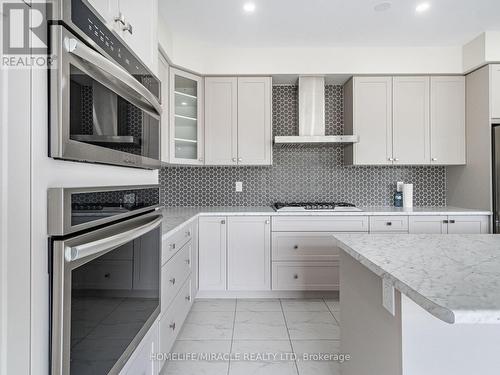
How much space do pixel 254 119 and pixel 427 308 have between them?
2722 mm

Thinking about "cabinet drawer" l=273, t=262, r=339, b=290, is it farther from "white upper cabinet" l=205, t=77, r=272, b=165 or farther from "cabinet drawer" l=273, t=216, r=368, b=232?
"white upper cabinet" l=205, t=77, r=272, b=165

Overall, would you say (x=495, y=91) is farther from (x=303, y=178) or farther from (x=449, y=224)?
(x=303, y=178)

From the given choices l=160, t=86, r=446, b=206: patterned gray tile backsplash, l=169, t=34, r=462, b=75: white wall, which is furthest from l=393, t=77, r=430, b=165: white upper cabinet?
l=160, t=86, r=446, b=206: patterned gray tile backsplash

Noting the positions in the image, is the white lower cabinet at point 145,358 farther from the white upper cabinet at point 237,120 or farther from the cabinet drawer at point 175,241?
the white upper cabinet at point 237,120

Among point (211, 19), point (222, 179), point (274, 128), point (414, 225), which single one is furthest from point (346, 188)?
point (211, 19)

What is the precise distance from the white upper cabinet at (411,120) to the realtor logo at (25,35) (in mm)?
3303

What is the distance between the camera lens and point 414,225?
294cm

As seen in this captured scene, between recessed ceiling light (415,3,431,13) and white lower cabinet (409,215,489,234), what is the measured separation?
1.90 metres

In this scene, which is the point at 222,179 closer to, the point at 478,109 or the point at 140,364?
the point at 140,364

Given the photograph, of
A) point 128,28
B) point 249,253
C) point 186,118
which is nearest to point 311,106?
point 186,118

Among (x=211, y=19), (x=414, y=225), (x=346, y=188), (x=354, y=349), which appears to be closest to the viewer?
(x=354, y=349)

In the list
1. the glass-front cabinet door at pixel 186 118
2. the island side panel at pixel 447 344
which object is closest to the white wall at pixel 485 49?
the glass-front cabinet door at pixel 186 118

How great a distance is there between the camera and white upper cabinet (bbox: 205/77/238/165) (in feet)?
10.5

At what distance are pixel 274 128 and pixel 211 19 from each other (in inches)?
54.6
